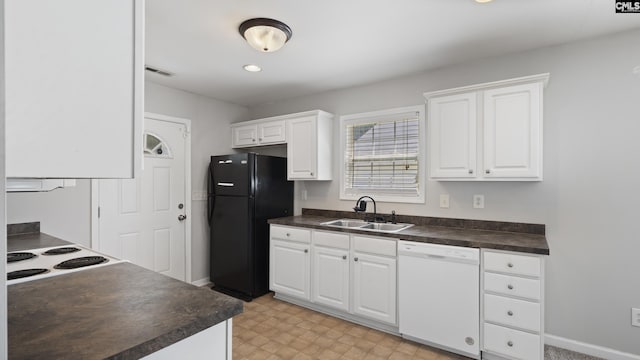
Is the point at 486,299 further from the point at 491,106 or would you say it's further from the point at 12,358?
the point at 12,358

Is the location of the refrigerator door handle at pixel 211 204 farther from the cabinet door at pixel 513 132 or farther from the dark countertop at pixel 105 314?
the cabinet door at pixel 513 132

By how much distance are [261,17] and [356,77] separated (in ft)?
4.59

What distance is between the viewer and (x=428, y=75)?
9.98 ft

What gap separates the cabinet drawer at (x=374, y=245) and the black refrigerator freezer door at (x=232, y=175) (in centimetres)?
132

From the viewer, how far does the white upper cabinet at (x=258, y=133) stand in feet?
12.2

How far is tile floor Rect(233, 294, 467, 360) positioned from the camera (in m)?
2.37

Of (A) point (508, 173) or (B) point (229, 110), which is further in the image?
(B) point (229, 110)

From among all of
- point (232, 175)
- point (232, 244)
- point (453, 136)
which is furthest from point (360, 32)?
point (232, 244)

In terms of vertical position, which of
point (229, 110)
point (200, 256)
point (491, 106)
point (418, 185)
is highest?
point (229, 110)

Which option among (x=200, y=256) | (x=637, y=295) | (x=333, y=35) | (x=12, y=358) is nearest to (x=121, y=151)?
(x=12, y=358)

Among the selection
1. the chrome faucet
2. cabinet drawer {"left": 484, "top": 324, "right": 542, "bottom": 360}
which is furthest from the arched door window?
cabinet drawer {"left": 484, "top": 324, "right": 542, "bottom": 360}

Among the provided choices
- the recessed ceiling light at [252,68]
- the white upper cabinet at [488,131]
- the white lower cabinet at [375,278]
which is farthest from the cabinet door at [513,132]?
the recessed ceiling light at [252,68]

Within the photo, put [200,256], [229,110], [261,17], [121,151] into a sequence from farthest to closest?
1. [229,110]
2. [200,256]
3. [261,17]
4. [121,151]

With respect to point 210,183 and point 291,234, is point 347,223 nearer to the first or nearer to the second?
point 291,234
